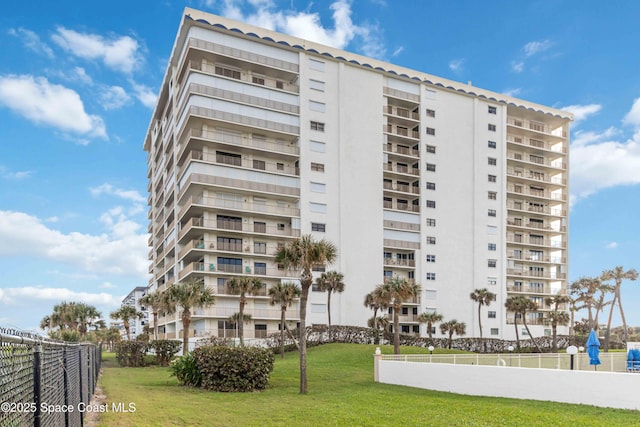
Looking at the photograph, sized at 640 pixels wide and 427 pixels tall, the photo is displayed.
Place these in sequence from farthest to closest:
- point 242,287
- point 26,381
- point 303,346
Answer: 1. point 242,287
2. point 303,346
3. point 26,381

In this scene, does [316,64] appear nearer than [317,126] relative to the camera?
No

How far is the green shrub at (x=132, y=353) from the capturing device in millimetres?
46406

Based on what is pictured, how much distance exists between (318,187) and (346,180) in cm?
406

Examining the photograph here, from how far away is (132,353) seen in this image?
153 feet

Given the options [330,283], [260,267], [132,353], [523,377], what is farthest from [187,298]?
[523,377]

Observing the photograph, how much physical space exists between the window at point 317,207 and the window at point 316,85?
1412 cm

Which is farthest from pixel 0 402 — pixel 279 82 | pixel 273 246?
pixel 279 82

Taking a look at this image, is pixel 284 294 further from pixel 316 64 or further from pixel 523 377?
pixel 523 377

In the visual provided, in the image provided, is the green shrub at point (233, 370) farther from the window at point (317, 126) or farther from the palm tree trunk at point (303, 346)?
the window at point (317, 126)

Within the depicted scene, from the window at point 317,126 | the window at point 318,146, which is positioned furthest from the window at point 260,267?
the window at point 317,126

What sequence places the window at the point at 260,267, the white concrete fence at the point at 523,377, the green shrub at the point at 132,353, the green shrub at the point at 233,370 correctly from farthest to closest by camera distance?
the window at the point at 260,267 < the green shrub at the point at 132,353 < the green shrub at the point at 233,370 < the white concrete fence at the point at 523,377

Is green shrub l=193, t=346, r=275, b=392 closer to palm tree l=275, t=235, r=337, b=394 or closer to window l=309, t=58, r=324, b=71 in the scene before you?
palm tree l=275, t=235, r=337, b=394

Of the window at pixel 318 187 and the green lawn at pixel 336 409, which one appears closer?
the green lawn at pixel 336 409

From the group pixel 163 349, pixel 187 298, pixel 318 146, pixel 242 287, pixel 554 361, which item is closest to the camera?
pixel 554 361
